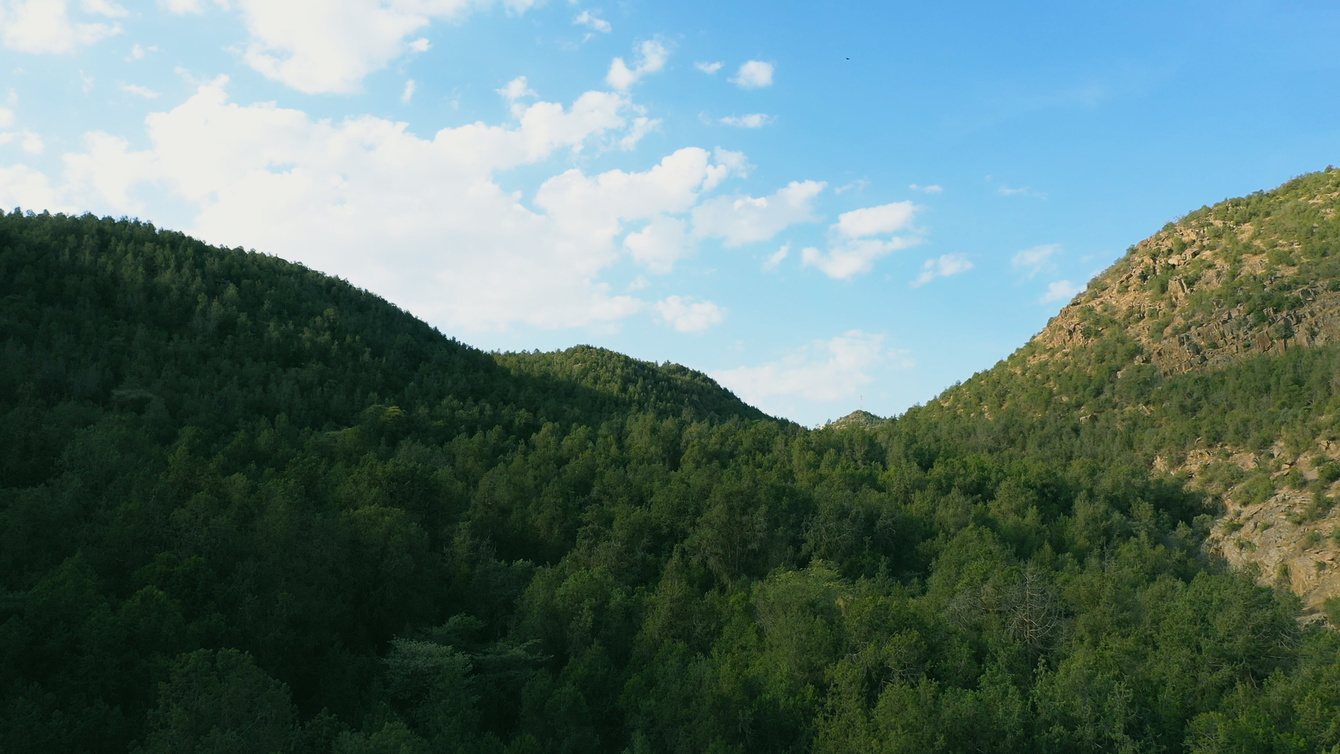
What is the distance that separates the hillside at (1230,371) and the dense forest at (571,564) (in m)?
0.44

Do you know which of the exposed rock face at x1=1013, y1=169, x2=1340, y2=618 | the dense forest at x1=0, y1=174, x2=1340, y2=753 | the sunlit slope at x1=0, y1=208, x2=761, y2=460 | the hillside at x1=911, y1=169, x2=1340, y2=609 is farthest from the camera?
the sunlit slope at x1=0, y1=208, x2=761, y2=460

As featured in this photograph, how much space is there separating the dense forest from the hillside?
0.44 meters

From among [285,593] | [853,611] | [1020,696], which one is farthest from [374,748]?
[1020,696]

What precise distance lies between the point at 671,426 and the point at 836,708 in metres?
37.8

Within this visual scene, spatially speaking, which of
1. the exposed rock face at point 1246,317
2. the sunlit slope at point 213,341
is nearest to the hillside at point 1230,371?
the exposed rock face at point 1246,317

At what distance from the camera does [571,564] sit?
40281mm

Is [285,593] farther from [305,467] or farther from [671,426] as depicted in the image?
[671,426]

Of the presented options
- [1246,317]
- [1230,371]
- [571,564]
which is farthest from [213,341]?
[1246,317]

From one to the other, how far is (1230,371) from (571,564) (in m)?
42.5

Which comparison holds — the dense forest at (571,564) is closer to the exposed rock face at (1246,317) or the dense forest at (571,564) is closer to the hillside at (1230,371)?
the hillside at (1230,371)

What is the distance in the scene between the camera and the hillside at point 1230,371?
40719mm

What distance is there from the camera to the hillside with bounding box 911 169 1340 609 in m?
40.7

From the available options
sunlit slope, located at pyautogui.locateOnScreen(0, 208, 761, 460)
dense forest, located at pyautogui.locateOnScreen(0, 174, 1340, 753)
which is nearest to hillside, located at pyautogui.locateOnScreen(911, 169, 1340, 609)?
dense forest, located at pyautogui.locateOnScreen(0, 174, 1340, 753)

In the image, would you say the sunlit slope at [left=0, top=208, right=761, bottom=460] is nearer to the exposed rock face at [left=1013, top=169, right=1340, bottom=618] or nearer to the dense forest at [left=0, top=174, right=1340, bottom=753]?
the dense forest at [left=0, top=174, right=1340, bottom=753]
